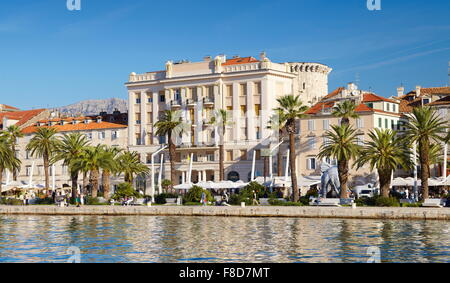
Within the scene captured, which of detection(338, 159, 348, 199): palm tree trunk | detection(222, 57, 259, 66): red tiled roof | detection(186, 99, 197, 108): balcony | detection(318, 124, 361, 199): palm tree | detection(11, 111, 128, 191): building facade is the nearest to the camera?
detection(338, 159, 348, 199): palm tree trunk

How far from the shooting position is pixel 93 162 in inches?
3059

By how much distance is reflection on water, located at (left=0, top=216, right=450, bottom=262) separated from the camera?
3416 cm

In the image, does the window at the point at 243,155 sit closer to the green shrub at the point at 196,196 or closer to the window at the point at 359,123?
the window at the point at 359,123

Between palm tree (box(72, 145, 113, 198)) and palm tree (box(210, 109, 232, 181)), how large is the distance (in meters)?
22.4

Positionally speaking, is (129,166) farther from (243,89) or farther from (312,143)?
(312,143)

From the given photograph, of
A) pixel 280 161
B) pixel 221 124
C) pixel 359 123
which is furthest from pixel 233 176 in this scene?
pixel 359 123

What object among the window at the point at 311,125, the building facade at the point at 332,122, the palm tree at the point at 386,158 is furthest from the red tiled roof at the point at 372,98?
the palm tree at the point at 386,158

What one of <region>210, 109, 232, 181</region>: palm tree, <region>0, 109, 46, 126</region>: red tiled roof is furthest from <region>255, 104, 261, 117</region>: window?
<region>0, 109, 46, 126</region>: red tiled roof

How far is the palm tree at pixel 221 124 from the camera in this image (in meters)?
98.7

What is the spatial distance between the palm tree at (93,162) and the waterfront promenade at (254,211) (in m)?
8.51

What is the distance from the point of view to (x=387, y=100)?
93312mm

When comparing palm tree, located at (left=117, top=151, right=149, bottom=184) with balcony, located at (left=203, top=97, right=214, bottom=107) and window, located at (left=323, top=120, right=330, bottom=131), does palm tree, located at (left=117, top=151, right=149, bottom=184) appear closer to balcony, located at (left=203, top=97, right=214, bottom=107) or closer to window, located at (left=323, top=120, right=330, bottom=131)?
balcony, located at (left=203, top=97, right=214, bottom=107)

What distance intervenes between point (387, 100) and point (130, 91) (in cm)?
3834
